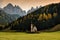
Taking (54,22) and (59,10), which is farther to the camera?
(59,10)


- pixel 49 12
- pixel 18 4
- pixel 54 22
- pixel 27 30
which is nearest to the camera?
pixel 27 30

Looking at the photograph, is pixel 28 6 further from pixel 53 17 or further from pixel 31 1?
pixel 53 17

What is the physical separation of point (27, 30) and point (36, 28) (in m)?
0.90

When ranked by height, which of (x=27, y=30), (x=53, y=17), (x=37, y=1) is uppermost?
(x=37, y=1)

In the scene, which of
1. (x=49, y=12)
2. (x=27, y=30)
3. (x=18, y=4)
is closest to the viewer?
(x=27, y=30)

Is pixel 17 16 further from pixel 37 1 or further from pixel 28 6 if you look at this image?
pixel 37 1

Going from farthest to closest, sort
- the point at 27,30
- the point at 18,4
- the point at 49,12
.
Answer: the point at 49,12 < the point at 18,4 < the point at 27,30

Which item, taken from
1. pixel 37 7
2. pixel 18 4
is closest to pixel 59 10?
pixel 37 7

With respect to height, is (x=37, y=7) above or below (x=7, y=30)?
above

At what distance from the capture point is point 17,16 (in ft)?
66.2

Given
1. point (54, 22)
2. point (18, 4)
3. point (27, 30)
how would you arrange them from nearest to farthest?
point (27, 30) < point (18, 4) < point (54, 22)

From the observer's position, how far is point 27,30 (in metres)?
17.7

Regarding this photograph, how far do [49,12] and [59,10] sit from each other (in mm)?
1319

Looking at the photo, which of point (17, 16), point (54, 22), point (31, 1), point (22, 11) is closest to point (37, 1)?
point (31, 1)
